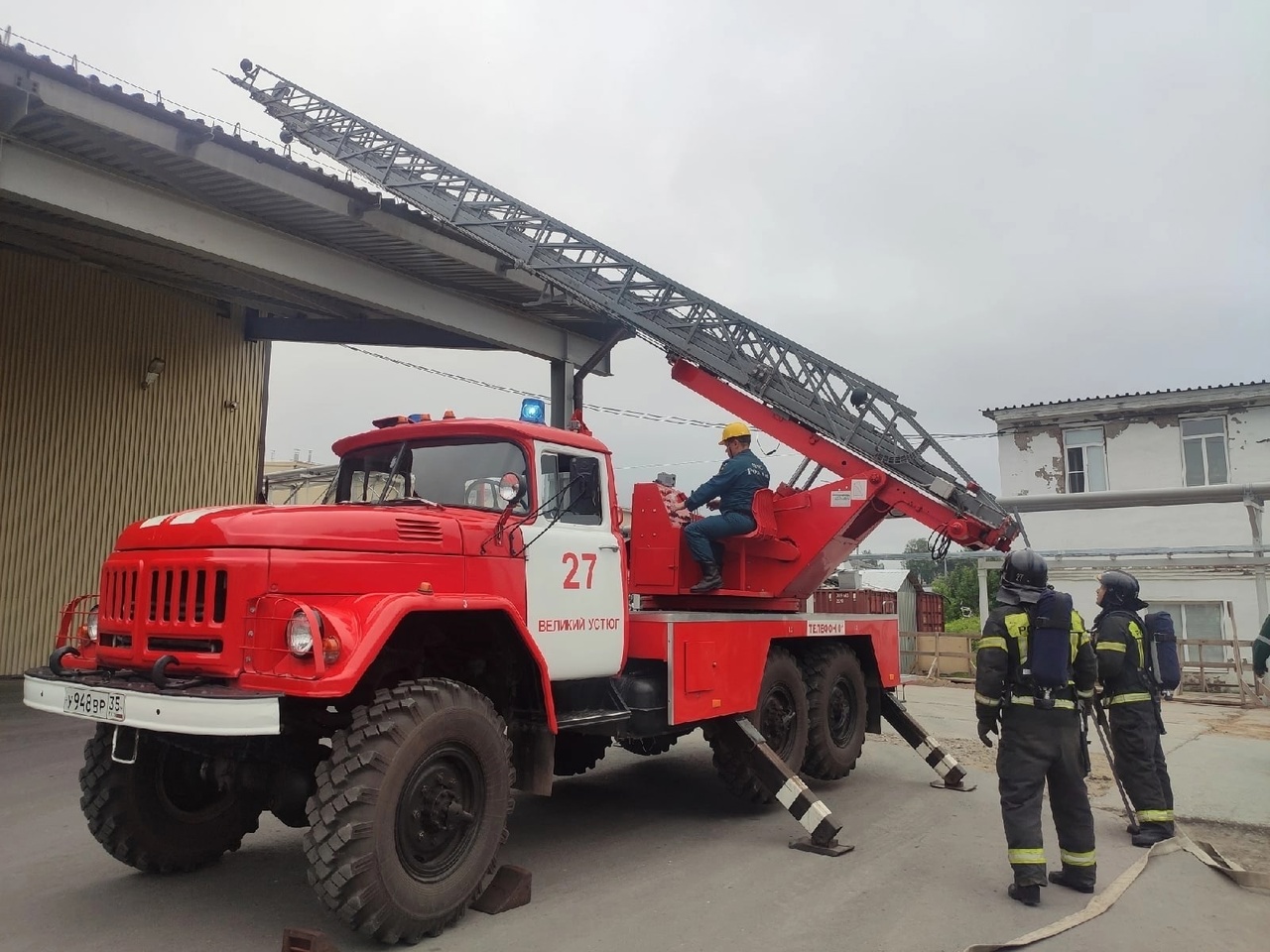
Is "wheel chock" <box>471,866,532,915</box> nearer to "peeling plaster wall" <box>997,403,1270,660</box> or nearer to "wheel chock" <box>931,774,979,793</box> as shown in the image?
"wheel chock" <box>931,774,979,793</box>

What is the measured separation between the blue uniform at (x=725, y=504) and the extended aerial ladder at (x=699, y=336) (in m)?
1.19

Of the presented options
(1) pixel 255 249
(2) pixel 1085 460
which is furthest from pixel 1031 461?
(1) pixel 255 249

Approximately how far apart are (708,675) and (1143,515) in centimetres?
1912

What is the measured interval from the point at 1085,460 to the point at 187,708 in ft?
76.9

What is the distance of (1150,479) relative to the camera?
2241 centimetres

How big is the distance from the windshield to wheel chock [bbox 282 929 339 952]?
7.41 ft

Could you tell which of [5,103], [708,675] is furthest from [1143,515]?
[5,103]

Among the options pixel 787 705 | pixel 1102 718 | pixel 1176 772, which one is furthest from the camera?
pixel 1176 772

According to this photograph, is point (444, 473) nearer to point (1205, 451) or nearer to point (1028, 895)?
point (1028, 895)

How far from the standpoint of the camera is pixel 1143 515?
2173cm

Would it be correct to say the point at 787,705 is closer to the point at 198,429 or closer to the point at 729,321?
the point at 729,321

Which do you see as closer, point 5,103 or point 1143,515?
point 5,103

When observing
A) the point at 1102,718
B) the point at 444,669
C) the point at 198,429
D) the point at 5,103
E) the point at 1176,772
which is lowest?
the point at 1176,772

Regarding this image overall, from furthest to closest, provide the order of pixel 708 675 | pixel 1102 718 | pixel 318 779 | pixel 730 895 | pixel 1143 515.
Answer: pixel 1143 515
pixel 1102 718
pixel 708 675
pixel 730 895
pixel 318 779
